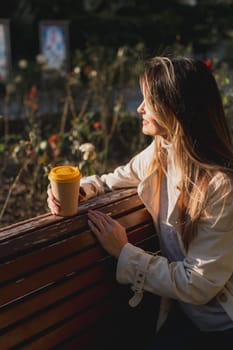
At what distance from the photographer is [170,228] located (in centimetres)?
193

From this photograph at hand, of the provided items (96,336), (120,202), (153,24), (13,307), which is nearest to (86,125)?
(120,202)

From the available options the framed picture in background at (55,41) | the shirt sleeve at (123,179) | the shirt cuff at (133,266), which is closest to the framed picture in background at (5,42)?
the framed picture in background at (55,41)

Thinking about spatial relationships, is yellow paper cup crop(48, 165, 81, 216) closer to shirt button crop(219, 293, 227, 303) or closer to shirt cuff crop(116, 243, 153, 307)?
shirt cuff crop(116, 243, 153, 307)

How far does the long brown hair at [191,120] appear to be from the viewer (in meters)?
1.77

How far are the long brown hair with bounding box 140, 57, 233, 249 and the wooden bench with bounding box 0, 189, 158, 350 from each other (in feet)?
0.90

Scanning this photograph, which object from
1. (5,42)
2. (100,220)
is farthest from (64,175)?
(5,42)

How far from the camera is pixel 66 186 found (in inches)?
69.1

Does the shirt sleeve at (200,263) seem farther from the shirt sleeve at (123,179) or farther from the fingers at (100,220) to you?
the shirt sleeve at (123,179)

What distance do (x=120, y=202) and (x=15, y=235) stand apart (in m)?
0.47

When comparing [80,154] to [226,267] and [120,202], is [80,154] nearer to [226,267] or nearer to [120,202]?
[120,202]

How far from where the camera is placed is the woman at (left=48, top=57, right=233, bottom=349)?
1.76 m

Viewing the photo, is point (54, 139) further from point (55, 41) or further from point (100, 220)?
point (55, 41)

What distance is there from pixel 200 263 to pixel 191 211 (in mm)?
173

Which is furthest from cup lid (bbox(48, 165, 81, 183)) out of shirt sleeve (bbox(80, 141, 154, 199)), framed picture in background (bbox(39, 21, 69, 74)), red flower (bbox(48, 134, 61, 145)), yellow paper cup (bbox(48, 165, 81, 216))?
framed picture in background (bbox(39, 21, 69, 74))
